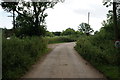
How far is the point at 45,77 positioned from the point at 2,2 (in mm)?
26361

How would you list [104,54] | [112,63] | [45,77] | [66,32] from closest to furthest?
[45,77], [112,63], [104,54], [66,32]

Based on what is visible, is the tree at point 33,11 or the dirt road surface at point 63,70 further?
the tree at point 33,11

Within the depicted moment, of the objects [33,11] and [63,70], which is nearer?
[63,70]

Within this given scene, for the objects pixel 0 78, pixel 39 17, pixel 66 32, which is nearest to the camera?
pixel 0 78

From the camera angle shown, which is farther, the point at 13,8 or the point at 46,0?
the point at 46,0

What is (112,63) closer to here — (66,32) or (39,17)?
(39,17)

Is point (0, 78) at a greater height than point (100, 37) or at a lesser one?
lesser

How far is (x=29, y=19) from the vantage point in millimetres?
37688

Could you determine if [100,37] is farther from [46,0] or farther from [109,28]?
[46,0]

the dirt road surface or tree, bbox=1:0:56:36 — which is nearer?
the dirt road surface

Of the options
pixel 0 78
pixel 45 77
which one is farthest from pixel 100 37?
pixel 0 78

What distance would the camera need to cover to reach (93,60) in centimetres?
2017

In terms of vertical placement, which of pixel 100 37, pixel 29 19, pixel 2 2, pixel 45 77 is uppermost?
pixel 2 2

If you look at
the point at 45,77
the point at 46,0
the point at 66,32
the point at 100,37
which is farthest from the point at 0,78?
the point at 66,32
